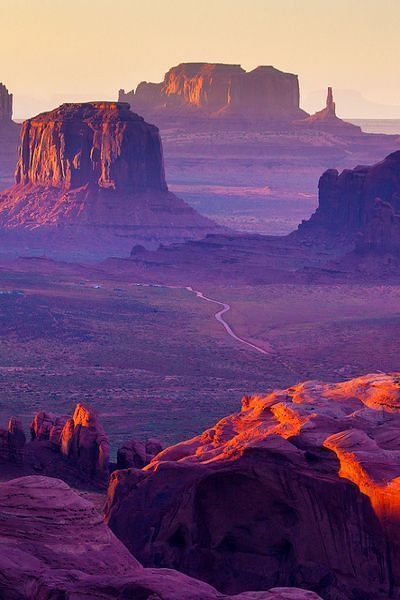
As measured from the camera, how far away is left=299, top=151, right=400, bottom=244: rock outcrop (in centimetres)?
13612

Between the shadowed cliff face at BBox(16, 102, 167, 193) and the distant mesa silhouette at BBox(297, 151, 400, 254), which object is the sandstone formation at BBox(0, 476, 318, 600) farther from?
the shadowed cliff face at BBox(16, 102, 167, 193)

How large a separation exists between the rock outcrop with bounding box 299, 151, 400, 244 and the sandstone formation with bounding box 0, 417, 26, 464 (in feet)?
310

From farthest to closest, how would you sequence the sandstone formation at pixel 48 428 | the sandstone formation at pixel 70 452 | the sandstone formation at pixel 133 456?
the sandstone formation at pixel 48 428, the sandstone formation at pixel 70 452, the sandstone formation at pixel 133 456

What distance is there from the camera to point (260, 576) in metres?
26.7

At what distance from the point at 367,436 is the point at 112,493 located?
5275 millimetres

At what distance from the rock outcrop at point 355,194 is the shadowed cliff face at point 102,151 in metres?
22.1

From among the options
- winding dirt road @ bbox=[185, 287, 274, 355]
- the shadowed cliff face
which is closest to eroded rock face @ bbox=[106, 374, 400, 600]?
winding dirt road @ bbox=[185, 287, 274, 355]

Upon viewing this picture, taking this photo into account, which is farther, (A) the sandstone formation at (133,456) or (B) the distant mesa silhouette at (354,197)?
(B) the distant mesa silhouette at (354,197)

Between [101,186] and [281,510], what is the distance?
130849 mm

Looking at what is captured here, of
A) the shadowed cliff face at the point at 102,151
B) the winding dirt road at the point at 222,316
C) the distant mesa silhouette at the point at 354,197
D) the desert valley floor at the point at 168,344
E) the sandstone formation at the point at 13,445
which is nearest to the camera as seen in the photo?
→ the sandstone formation at the point at 13,445

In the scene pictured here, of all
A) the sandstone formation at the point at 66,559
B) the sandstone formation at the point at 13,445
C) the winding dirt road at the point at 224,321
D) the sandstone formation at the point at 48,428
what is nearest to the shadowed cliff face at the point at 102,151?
the winding dirt road at the point at 224,321

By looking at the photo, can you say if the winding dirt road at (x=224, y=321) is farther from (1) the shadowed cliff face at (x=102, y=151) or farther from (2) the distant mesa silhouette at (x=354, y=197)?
(1) the shadowed cliff face at (x=102, y=151)

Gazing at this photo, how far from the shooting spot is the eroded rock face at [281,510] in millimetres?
26016

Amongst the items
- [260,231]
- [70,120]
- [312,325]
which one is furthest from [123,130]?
[312,325]
